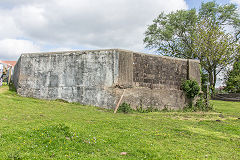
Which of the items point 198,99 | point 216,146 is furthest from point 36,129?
point 198,99

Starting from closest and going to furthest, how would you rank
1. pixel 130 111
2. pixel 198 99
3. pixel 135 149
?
pixel 135 149, pixel 130 111, pixel 198 99

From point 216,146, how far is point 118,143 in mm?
2891

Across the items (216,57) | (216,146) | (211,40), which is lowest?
(216,146)

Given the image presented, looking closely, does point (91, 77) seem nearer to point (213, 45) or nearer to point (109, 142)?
point (109, 142)

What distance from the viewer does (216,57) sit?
23.5 metres

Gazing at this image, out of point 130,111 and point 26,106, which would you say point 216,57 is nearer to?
point 130,111

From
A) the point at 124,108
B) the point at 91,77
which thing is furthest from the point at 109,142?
the point at 91,77

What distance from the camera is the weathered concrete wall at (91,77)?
1230 cm

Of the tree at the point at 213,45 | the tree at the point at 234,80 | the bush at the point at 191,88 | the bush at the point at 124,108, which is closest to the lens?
the bush at the point at 124,108

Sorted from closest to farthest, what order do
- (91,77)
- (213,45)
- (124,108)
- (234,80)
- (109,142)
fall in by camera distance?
(109,142) < (124,108) < (91,77) < (213,45) < (234,80)

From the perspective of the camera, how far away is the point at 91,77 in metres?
12.4

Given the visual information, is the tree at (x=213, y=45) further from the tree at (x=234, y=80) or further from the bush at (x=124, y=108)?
the bush at (x=124, y=108)

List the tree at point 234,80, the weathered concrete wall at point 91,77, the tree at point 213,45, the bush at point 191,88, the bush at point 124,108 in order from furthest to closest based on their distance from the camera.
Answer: the tree at point 234,80
the tree at point 213,45
the bush at point 191,88
the weathered concrete wall at point 91,77
the bush at point 124,108

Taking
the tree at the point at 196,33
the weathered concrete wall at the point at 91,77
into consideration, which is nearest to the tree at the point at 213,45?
the tree at the point at 196,33
